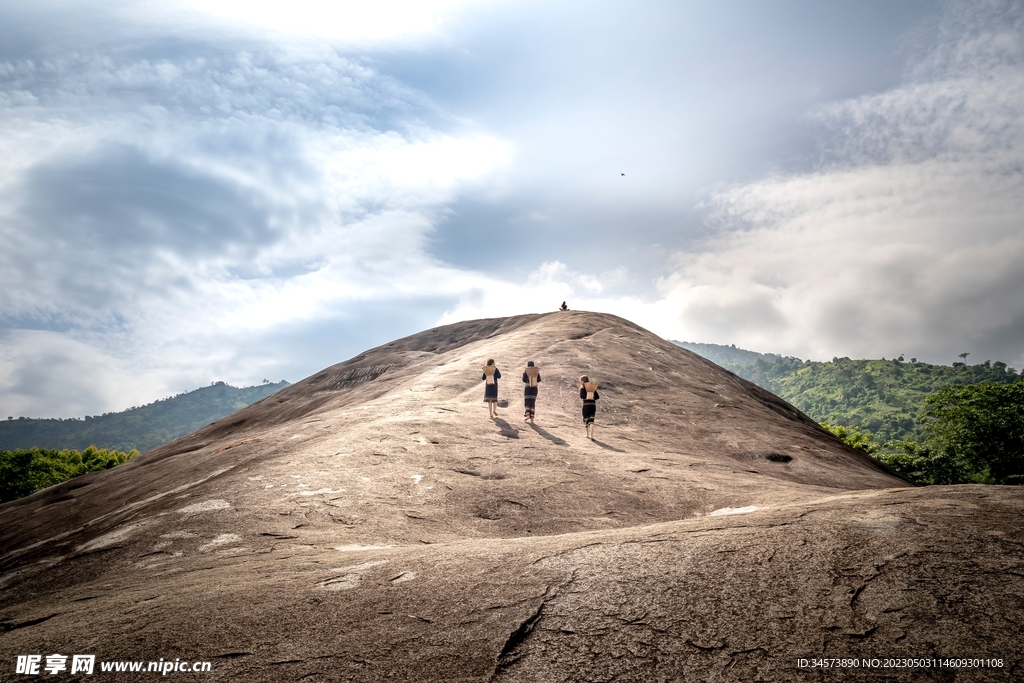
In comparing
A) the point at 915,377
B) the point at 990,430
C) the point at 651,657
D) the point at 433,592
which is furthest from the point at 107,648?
the point at 915,377

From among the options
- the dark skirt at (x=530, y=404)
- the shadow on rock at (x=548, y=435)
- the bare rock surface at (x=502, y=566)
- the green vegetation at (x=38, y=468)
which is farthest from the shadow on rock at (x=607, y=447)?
the green vegetation at (x=38, y=468)

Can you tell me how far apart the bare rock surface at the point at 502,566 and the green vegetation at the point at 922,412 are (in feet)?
93.9

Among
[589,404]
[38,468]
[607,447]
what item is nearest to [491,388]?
[589,404]

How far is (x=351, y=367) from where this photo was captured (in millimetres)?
34312

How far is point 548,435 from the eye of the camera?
1577cm

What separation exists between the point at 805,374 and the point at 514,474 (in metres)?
179

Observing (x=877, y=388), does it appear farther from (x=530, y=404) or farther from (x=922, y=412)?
(x=530, y=404)

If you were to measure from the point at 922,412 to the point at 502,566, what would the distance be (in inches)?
3463

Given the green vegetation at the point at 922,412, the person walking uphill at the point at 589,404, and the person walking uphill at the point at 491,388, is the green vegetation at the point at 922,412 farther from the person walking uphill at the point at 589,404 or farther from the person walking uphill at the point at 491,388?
the person walking uphill at the point at 491,388

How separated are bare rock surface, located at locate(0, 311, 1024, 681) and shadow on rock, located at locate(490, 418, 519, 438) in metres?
0.14

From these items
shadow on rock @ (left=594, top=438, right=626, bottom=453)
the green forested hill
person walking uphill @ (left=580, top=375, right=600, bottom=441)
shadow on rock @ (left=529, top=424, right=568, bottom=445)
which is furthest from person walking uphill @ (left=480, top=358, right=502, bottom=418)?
the green forested hill

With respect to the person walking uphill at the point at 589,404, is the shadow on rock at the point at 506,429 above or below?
below

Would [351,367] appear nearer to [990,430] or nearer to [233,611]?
[233,611]

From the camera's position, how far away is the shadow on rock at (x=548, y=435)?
15102 millimetres
